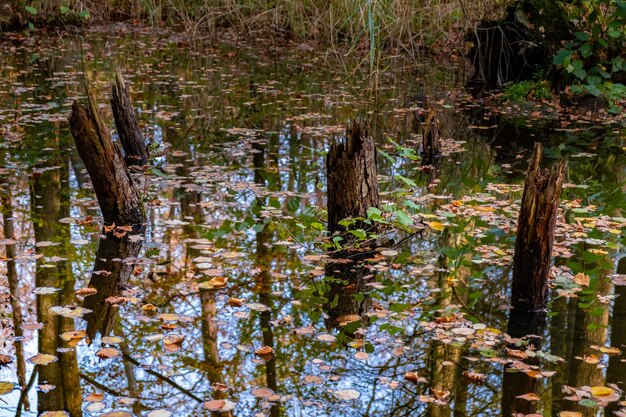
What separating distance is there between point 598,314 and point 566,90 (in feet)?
21.3

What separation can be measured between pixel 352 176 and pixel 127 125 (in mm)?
2668

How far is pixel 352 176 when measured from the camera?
15.5 feet

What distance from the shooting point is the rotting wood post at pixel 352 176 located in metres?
4.64

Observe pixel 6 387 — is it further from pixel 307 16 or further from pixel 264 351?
pixel 307 16

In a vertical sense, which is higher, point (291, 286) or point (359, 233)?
point (359, 233)

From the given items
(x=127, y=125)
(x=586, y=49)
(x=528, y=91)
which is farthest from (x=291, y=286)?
(x=528, y=91)

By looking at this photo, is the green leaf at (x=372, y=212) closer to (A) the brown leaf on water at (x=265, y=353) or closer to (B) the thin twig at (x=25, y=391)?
(A) the brown leaf on water at (x=265, y=353)

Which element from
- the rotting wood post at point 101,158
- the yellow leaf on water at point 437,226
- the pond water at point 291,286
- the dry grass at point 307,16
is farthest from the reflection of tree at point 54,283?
the dry grass at point 307,16

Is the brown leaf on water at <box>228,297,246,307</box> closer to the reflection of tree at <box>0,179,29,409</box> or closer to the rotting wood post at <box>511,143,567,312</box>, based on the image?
the reflection of tree at <box>0,179,29,409</box>

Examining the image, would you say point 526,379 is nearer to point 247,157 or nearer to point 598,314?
point 598,314

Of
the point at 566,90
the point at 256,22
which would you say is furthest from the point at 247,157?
the point at 256,22

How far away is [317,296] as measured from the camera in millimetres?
4184

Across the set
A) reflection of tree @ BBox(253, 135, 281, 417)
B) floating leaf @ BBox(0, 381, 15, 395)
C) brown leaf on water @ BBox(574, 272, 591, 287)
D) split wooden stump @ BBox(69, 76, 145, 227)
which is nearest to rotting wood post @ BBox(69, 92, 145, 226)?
split wooden stump @ BBox(69, 76, 145, 227)

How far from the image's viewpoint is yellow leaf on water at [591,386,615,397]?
313cm
